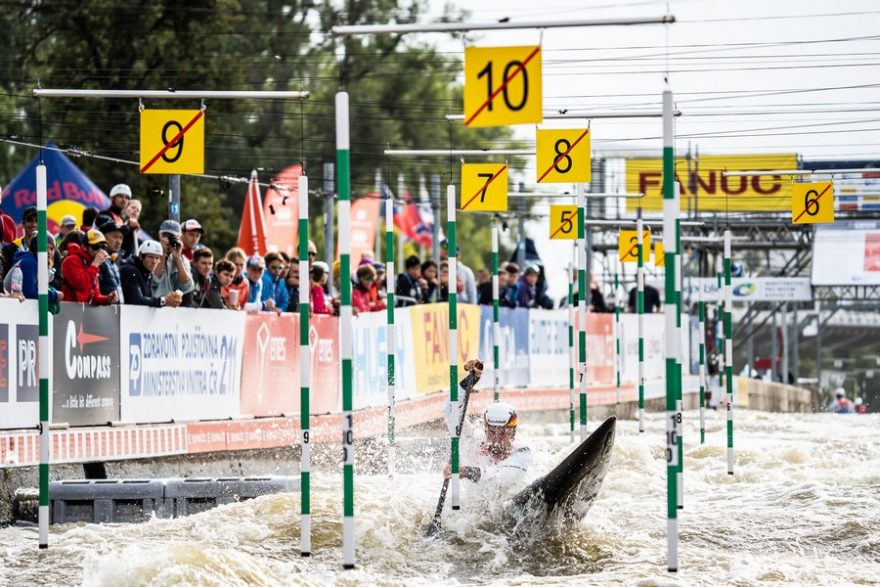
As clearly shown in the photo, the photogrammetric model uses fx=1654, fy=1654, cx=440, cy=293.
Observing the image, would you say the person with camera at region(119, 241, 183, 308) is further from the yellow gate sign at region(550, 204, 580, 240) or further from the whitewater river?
the yellow gate sign at region(550, 204, 580, 240)

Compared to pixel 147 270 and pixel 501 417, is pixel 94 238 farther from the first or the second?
pixel 501 417

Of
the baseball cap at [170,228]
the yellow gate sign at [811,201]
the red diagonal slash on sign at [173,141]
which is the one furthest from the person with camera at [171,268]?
the yellow gate sign at [811,201]

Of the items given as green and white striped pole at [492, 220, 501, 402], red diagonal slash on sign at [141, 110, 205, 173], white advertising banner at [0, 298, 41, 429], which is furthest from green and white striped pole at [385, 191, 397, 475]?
white advertising banner at [0, 298, 41, 429]

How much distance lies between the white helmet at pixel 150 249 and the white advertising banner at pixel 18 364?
2.06 meters

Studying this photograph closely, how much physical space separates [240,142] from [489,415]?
43983 millimetres

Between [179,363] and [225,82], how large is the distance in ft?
93.0

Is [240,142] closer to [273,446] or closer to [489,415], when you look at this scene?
[273,446]

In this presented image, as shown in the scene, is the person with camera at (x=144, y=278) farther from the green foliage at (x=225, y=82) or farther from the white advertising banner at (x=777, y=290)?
the white advertising banner at (x=777, y=290)

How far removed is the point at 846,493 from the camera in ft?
55.1

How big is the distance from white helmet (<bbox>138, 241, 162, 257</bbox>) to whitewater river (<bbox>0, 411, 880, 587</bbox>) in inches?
109

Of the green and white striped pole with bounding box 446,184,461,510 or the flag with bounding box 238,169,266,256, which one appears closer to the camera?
the green and white striped pole with bounding box 446,184,461,510

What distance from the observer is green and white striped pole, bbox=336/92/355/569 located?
395 inches

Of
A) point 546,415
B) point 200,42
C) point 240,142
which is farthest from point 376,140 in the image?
point 546,415

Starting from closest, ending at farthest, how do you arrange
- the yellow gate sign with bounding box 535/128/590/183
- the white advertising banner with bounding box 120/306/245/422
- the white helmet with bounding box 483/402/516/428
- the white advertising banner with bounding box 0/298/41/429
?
the white helmet with bounding box 483/402/516/428, the white advertising banner with bounding box 0/298/41/429, the white advertising banner with bounding box 120/306/245/422, the yellow gate sign with bounding box 535/128/590/183
